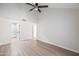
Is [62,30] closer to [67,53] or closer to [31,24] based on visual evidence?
[67,53]

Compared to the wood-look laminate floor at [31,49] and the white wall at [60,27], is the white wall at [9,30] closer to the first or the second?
the wood-look laminate floor at [31,49]

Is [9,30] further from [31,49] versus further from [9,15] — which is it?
[31,49]

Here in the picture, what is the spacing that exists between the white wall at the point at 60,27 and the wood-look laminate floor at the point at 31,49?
0.09 meters

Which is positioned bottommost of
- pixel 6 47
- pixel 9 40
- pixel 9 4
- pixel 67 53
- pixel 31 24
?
pixel 67 53

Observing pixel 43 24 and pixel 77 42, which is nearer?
pixel 77 42

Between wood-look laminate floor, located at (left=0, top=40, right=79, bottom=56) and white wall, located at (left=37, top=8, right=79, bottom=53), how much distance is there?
→ 90 mm

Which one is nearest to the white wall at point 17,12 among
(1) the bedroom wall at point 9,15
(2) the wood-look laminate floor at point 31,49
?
(1) the bedroom wall at point 9,15

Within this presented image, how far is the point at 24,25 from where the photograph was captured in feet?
5.98

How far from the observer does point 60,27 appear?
1.83m

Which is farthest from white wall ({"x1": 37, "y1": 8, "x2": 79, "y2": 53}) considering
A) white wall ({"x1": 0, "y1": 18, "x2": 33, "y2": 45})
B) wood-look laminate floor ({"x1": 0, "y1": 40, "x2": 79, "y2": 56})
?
white wall ({"x1": 0, "y1": 18, "x2": 33, "y2": 45})

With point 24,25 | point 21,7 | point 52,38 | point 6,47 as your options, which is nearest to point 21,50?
point 6,47

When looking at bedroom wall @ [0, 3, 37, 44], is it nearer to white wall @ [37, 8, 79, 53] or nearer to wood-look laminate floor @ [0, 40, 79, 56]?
wood-look laminate floor @ [0, 40, 79, 56]

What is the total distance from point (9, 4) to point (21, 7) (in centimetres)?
21

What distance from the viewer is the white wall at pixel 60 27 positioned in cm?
177
